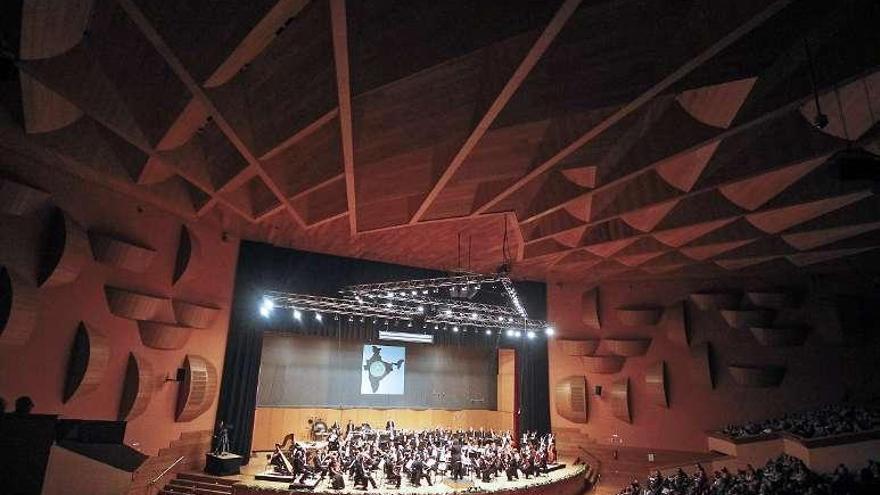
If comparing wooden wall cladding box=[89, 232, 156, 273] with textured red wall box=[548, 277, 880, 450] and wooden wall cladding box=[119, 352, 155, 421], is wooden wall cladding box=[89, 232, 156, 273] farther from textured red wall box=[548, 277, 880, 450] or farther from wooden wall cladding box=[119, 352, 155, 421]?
textured red wall box=[548, 277, 880, 450]

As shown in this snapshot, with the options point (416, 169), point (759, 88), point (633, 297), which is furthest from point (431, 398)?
point (759, 88)

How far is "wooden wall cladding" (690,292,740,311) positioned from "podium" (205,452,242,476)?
1613 centimetres

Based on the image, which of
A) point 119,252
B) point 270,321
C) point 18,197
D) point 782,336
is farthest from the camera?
point 782,336

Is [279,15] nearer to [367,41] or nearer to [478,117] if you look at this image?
[367,41]

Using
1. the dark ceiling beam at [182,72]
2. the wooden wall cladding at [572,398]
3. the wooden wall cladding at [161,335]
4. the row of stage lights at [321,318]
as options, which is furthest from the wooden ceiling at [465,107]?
the wooden wall cladding at [572,398]

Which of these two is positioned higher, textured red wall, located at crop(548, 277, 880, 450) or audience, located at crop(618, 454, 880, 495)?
textured red wall, located at crop(548, 277, 880, 450)

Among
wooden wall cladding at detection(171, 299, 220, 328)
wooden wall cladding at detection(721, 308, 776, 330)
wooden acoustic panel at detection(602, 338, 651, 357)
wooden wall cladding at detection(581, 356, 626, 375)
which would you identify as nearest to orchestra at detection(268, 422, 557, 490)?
wooden wall cladding at detection(581, 356, 626, 375)

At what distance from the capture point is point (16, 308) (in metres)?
8.42

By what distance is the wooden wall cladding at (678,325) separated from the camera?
1775 centimetres

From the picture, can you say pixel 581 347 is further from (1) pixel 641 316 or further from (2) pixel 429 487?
(2) pixel 429 487

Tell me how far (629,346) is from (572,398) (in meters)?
3.02

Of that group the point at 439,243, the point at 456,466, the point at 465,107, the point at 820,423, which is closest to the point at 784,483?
the point at 820,423

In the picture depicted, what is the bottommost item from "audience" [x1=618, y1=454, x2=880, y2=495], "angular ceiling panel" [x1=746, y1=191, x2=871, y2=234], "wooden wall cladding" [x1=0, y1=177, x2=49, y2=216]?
"audience" [x1=618, y1=454, x2=880, y2=495]

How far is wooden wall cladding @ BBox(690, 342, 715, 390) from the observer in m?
17.1
